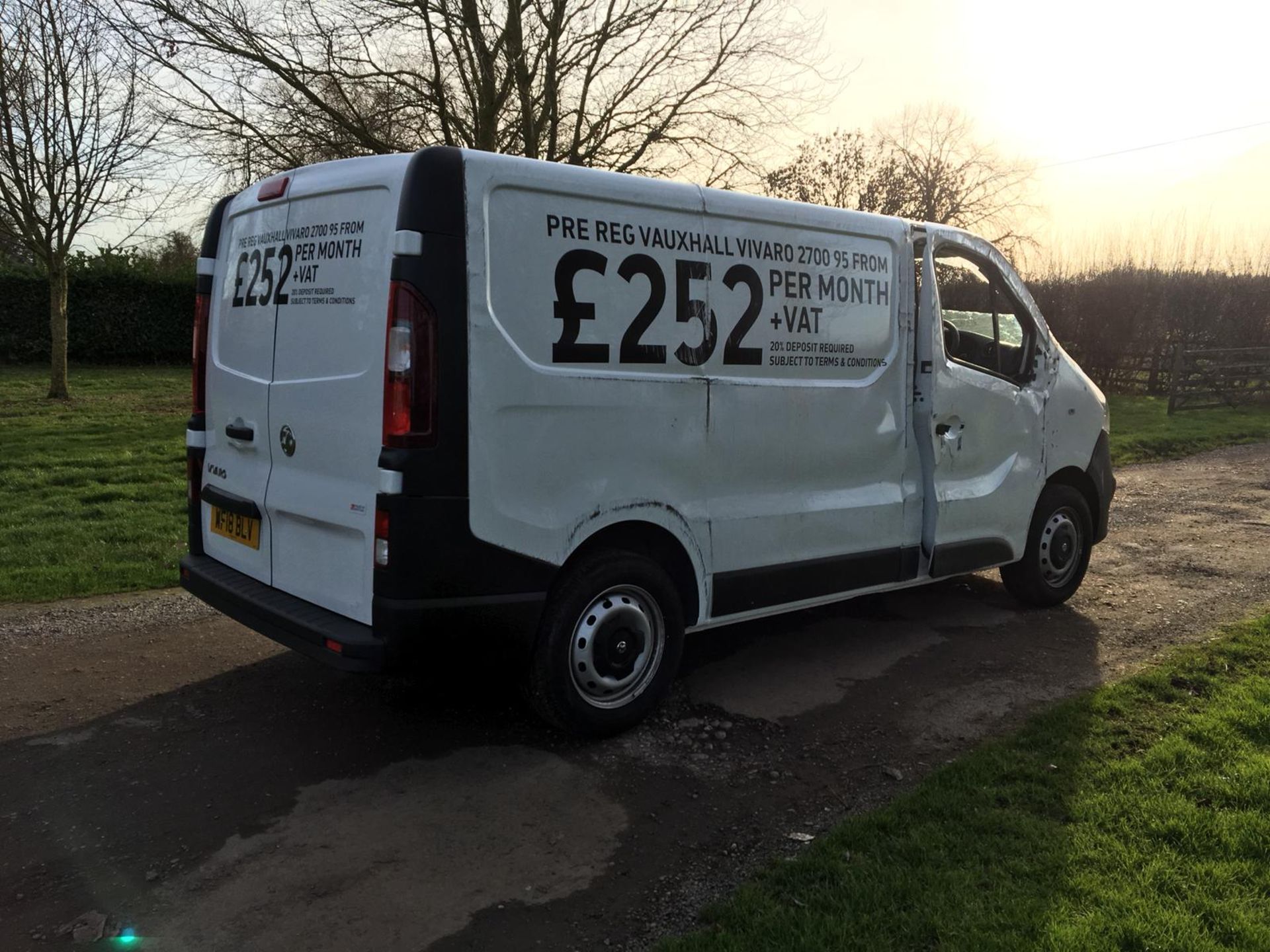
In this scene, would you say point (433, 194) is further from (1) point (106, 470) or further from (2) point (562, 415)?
(1) point (106, 470)

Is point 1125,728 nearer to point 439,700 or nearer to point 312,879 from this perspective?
point 439,700

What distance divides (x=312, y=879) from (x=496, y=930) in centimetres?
65

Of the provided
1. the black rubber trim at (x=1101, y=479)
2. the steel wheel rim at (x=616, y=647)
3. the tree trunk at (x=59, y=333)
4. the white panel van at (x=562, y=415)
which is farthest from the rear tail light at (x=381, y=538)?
the tree trunk at (x=59, y=333)

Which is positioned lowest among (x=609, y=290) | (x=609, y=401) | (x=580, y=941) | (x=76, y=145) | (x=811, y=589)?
(x=580, y=941)

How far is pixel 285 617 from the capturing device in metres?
3.84

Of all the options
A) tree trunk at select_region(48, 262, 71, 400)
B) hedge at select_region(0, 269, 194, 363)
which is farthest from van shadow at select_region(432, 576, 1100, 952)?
hedge at select_region(0, 269, 194, 363)

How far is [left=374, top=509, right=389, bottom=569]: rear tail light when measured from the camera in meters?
3.49

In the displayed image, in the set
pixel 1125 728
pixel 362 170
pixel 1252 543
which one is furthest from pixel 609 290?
pixel 1252 543

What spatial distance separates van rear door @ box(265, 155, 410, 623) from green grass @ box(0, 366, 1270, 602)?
3058 mm

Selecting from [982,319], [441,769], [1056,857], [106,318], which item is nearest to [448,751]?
[441,769]

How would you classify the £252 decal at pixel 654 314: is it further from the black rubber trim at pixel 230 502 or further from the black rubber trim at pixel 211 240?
the black rubber trim at pixel 211 240

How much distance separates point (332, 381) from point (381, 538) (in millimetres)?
685

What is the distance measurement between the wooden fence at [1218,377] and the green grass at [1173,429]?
0.32 metres

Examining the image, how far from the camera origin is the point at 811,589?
15.7 ft
